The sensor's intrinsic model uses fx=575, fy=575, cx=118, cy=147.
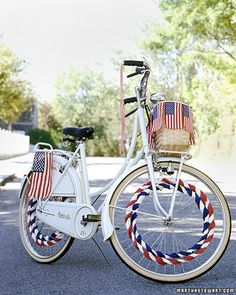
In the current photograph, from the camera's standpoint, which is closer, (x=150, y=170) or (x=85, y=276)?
(x=150, y=170)

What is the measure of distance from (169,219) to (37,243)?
1.31m

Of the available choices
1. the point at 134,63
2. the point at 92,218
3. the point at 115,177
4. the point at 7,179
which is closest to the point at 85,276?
the point at 92,218

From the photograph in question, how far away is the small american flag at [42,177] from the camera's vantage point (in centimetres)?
457

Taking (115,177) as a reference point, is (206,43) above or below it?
above

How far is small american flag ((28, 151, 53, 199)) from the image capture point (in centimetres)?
457

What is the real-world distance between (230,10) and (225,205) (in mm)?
16290

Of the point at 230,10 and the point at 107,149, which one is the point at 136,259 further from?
the point at 107,149

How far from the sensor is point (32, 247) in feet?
15.8

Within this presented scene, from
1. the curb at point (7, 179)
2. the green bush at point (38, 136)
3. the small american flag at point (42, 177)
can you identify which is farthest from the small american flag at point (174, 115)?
the green bush at point (38, 136)

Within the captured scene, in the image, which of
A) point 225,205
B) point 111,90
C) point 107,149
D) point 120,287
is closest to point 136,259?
point 120,287

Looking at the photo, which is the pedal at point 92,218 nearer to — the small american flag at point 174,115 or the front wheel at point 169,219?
the front wheel at point 169,219

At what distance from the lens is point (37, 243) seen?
4773mm

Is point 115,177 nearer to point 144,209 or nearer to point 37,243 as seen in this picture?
point 144,209

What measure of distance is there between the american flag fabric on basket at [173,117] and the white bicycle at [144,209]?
200 mm
